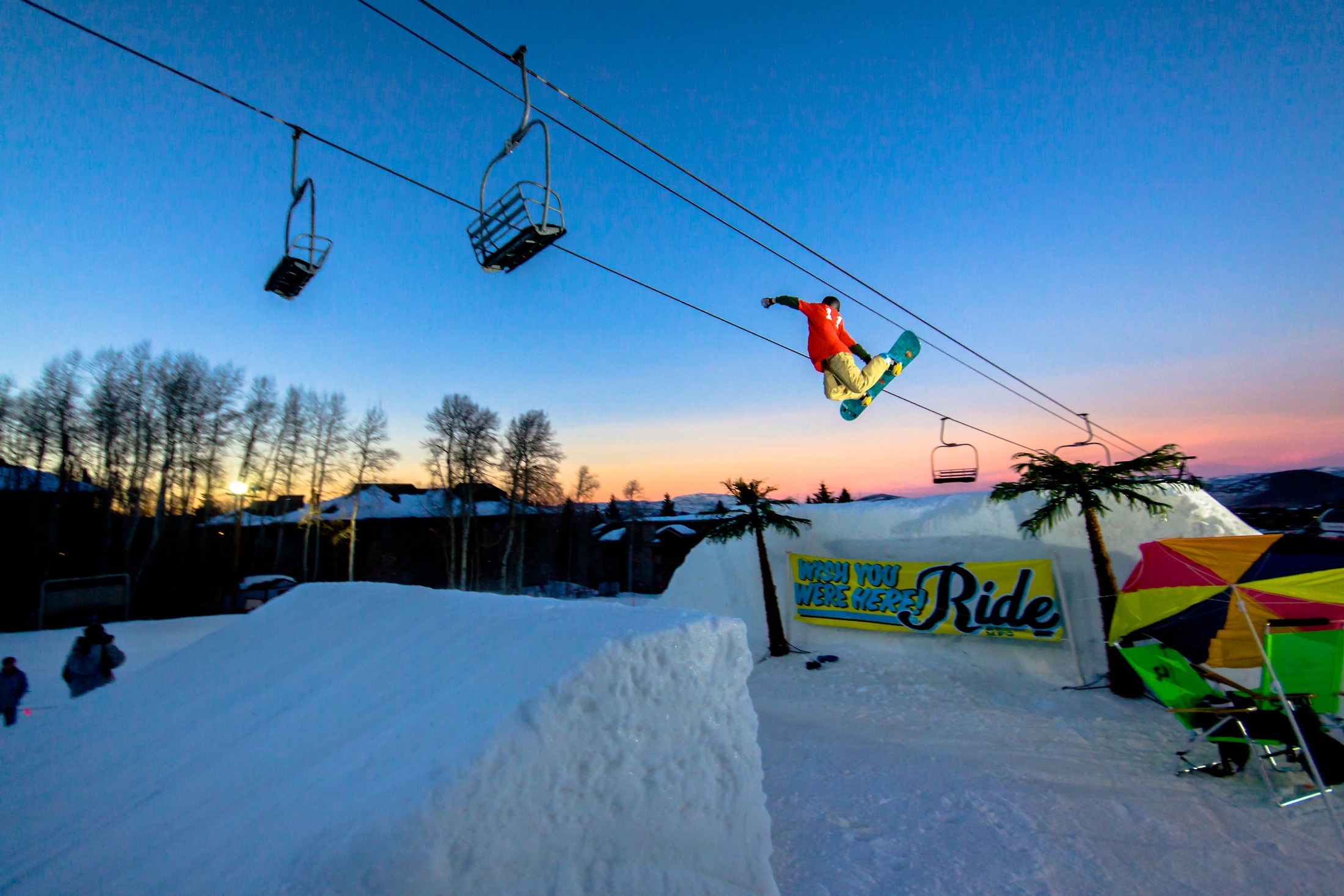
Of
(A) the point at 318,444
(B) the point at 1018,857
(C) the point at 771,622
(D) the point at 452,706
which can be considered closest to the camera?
(D) the point at 452,706

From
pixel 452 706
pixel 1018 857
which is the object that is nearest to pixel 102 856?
pixel 452 706

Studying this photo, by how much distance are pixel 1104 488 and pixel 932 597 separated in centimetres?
398

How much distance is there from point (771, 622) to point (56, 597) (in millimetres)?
20016

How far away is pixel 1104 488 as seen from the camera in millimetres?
10367

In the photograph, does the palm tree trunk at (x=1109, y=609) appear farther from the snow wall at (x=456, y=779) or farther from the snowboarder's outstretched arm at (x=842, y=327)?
the snow wall at (x=456, y=779)

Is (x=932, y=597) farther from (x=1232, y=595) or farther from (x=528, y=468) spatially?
(x=528, y=468)

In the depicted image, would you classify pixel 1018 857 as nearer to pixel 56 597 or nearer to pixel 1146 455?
pixel 1146 455

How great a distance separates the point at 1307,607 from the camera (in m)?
6.32

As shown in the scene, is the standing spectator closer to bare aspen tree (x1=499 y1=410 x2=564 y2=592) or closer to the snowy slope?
the snowy slope

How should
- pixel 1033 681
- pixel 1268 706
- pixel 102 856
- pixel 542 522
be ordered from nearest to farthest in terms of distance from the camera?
pixel 102 856, pixel 1268 706, pixel 1033 681, pixel 542 522

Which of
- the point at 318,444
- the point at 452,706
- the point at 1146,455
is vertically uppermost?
the point at 318,444

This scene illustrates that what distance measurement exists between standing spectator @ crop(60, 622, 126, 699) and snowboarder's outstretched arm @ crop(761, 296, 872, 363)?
36.9 feet

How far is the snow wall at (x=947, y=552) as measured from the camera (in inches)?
438

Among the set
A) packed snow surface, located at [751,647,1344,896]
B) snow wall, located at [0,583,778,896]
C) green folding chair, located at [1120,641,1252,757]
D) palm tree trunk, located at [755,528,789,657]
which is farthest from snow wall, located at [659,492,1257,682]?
snow wall, located at [0,583,778,896]
